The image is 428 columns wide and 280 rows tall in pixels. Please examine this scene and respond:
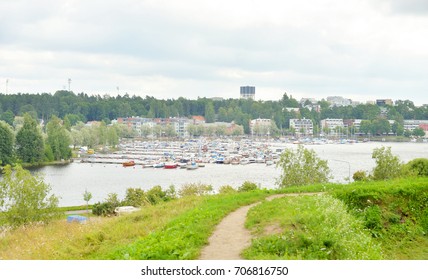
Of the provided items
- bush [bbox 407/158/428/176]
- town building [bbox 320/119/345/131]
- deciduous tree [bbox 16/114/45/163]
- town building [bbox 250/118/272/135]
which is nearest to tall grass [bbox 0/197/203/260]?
bush [bbox 407/158/428/176]

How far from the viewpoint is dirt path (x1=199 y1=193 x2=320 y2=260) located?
421 cm

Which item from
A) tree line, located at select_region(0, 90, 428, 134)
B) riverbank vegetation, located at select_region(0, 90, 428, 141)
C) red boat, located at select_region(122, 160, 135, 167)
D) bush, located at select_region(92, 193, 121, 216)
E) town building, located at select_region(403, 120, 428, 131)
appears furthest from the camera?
town building, located at select_region(403, 120, 428, 131)

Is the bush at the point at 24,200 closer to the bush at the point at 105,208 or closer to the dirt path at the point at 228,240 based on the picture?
the bush at the point at 105,208

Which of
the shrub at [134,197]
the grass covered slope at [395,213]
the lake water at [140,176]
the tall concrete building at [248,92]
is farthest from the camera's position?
the tall concrete building at [248,92]

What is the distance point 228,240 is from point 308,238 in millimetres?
864

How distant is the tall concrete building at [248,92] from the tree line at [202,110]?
16.1ft

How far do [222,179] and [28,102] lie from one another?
36463 mm

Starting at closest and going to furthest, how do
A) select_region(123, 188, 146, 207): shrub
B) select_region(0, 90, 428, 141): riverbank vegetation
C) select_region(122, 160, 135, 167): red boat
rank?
select_region(123, 188, 146, 207): shrub
select_region(122, 160, 135, 167): red boat
select_region(0, 90, 428, 141): riverbank vegetation

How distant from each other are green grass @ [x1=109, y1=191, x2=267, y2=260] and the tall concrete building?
77.8m

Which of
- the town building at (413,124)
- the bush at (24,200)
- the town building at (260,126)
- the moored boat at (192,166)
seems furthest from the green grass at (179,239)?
the town building at (413,124)

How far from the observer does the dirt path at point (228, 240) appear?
421 centimetres

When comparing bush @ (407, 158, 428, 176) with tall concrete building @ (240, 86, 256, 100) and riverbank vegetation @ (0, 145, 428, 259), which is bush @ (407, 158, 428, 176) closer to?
riverbank vegetation @ (0, 145, 428, 259)

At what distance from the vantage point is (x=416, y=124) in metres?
71.8

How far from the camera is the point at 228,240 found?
471 cm
